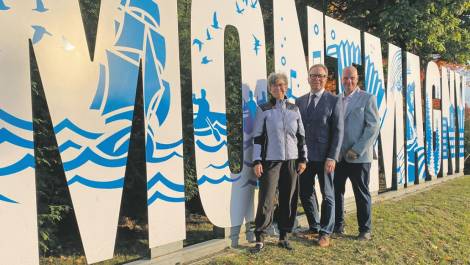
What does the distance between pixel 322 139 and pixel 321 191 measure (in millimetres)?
561

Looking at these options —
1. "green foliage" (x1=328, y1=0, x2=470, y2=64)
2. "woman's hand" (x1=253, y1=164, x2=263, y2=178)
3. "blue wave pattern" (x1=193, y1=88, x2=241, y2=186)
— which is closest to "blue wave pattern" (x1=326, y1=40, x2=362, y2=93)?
"blue wave pattern" (x1=193, y1=88, x2=241, y2=186)

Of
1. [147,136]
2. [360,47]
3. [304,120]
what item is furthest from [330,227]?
[360,47]

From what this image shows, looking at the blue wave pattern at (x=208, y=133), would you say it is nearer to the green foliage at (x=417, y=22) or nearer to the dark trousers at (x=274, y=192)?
the dark trousers at (x=274, y=192)

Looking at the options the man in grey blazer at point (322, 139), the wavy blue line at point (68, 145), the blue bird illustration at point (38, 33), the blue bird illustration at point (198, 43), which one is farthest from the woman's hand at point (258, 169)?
the blue bird illustration at point (38, 33)

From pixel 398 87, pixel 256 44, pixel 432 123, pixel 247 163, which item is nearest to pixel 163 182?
pixel 247 163

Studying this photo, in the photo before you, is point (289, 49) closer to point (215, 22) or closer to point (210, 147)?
point (215, 22)

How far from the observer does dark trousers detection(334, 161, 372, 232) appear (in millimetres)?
5039

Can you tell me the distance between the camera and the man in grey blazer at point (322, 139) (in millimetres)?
4652

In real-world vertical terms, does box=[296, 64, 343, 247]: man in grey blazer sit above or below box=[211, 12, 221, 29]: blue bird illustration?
below

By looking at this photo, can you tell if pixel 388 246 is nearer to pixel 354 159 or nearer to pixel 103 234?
pixel 354 159

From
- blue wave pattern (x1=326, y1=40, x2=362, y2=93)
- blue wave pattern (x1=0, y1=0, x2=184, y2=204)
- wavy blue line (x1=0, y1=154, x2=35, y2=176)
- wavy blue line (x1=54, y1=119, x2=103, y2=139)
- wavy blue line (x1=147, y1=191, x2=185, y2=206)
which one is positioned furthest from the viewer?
blue wave pattern (x1=326, y1=40, x2=362, y2=93)

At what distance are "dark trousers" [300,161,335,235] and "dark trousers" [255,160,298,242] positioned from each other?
29 cm

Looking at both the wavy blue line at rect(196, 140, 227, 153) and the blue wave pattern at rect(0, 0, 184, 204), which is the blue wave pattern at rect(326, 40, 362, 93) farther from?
the blue wave pattern at rect(0, 0, 184, 204)

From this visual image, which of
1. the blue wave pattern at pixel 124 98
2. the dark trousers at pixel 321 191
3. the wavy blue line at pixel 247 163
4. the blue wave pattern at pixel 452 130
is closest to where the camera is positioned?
the blue wave pattern at pixel 124 98
